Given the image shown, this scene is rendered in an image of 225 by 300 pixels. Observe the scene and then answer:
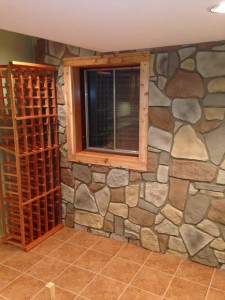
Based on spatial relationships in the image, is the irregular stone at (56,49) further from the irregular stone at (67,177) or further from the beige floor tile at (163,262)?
the beige floor tile at (163,262)

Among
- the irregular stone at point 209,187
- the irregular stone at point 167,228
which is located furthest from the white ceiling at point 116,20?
the irregular stone at point 167,228

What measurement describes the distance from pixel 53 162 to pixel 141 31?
6.57 ft

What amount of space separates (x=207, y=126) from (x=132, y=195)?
1.09m

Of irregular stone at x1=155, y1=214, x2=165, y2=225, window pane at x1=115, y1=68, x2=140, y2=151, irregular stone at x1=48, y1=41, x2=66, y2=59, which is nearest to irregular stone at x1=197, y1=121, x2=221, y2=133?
window pane at x1=115, y1=68, x2=140, y2=151

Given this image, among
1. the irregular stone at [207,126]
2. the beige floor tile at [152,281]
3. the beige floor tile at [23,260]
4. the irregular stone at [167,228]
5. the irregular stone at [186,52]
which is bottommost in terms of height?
the beige floor tile at [152,281]

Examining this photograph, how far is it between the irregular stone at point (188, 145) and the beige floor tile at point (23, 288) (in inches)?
69.9

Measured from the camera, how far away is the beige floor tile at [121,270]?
2.47 m

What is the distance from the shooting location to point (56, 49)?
3018 millimetres

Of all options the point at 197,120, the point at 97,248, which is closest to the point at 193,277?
the point at 97,248

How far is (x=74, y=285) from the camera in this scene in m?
2.37

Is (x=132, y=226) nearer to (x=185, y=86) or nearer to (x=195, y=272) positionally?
(x=195, y=272)

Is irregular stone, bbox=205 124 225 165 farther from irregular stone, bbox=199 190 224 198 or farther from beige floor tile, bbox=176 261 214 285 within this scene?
beige floor tile, bbox=176 261 214 285

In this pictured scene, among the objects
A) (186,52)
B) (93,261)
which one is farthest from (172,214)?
(186,52)

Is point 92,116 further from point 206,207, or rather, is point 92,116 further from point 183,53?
point 206,207
